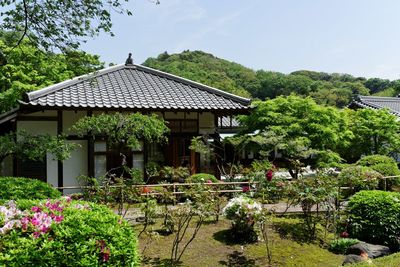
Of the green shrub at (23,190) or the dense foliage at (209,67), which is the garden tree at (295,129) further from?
the dense foliage at (209,67)

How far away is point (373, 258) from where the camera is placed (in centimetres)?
744

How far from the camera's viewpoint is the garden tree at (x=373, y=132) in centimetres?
1839

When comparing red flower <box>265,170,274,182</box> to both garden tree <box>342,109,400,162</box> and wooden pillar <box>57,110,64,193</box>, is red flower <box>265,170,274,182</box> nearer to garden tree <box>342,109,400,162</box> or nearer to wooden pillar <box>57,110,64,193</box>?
wooden pillar <box>57,110,64,193</box>

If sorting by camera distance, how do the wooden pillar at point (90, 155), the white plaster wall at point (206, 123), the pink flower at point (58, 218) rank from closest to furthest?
the pink flower at point (58, 218)
the wooden pillar at point (90, 155)
the white plaster wall at point (206, 123)

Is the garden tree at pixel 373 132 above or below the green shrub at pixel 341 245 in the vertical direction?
above

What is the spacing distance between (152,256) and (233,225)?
1.87 m

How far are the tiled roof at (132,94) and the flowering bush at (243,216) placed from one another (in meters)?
5.82

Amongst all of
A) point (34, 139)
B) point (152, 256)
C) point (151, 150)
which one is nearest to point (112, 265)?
point (152, 256)

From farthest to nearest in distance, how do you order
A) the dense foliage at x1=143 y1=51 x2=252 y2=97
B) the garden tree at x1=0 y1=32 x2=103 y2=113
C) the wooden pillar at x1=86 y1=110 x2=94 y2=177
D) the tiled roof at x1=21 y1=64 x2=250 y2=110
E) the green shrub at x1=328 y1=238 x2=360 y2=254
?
the dense foliage at x1=143 y1=51 x2=252 y2=97
the garden tree at x1=0 y1=32 x2=103 y2=113
the wooden pillar at x1=86 y1=110 x2=94 y2=177
the tiled roof at x1=21 y1=64 x2=250 y2=110
the green shrub at x1=328 y1=238 x2=360 y2=254

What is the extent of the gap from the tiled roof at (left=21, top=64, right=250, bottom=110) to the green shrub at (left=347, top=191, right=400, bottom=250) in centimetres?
624

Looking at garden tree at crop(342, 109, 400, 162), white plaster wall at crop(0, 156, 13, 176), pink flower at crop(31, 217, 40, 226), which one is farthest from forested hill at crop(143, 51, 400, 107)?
pink flower at crop(31, 217, 40, 226)

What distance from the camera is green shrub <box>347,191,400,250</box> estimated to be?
27.2ft

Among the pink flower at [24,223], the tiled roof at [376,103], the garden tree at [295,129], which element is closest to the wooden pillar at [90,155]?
the garden tree at [295,129]

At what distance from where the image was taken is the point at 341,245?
7.89 metres
